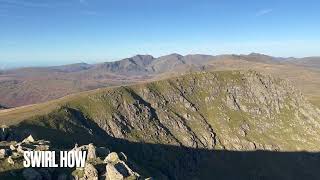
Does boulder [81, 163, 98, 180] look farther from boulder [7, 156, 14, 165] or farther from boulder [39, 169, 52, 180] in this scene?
boulder [7, 156, 14, 165]

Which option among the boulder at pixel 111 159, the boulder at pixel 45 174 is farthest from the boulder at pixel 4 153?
the boulder at pixel 111 159

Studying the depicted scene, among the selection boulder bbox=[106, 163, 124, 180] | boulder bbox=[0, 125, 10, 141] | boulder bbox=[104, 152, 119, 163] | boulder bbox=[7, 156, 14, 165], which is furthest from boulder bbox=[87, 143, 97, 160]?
boulder bbox=[0, 125, 10, 141]

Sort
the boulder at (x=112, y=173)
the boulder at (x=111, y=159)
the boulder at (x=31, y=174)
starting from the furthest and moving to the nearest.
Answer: the boulder at (x=111, y=159) → the boulder at (x=112, y=173) → the boulder at (x=31, y=174)

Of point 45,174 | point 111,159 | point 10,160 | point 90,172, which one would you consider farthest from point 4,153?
point 111,159

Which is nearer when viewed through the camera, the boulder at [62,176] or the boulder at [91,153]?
the boulder at [62,176]

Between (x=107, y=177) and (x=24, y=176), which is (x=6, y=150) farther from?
(x=107, y=177)

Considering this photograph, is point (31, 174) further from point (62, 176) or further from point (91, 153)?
point (91, 153)

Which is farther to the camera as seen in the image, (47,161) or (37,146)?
(37,146)

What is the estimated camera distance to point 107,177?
105 meters

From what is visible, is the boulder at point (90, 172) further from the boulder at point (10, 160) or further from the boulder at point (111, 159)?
the boulder at point (10, 160)

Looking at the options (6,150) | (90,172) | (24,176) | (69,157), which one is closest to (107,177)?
(90,172)

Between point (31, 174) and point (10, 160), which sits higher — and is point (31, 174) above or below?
below

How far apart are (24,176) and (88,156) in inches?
810

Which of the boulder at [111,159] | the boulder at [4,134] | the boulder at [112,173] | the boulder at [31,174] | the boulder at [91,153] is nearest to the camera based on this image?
the boulder at [31,174]
